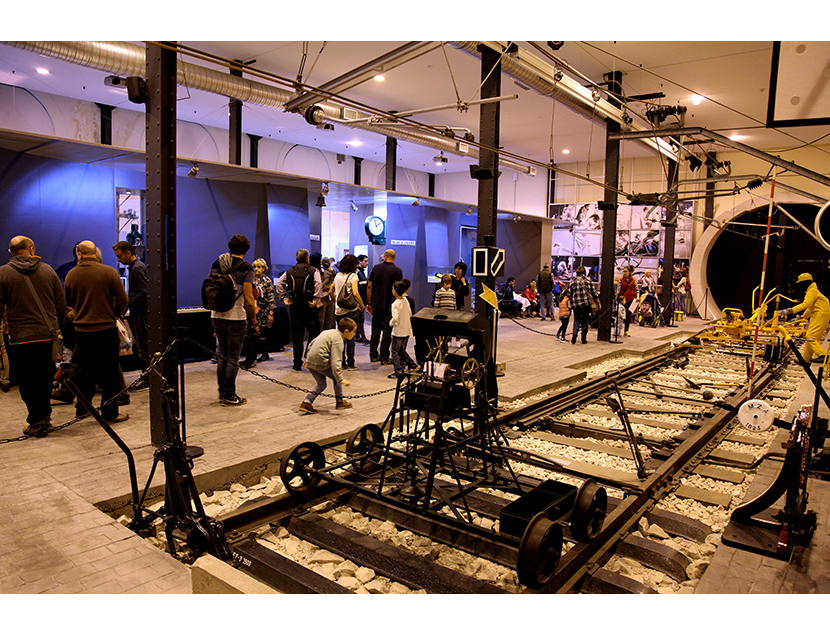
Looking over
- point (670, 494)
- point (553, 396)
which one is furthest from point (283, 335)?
point (670, 494)

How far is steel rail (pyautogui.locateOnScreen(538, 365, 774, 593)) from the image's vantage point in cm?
388

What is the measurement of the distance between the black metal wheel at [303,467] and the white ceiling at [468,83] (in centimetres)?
677

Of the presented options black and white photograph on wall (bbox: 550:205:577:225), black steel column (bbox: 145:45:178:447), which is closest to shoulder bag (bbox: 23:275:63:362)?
black steel column (bbox: 145:45:178:447)

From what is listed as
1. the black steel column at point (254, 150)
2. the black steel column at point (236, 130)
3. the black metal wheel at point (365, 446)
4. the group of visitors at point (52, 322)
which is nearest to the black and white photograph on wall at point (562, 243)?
the black steel column at point (254, 150)

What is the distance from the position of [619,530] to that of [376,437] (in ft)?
7.83

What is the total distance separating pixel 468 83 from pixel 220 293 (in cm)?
1146

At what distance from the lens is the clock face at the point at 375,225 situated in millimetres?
17828

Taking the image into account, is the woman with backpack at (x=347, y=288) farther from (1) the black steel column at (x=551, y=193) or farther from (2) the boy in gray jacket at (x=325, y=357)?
(1) the black steel column at (x=551, y=193)

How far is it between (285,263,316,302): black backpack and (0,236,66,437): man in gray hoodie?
384cm

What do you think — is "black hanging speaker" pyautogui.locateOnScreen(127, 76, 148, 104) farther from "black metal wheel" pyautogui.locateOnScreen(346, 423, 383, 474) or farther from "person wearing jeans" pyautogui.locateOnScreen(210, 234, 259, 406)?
"black metal wheel" pyautogui.locateOnScreen(346, 423, 383, 474)

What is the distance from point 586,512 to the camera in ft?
14.0

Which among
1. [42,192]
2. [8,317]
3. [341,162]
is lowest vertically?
[8,317]

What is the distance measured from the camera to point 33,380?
6.00m

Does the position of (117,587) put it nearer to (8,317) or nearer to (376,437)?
(376,437)
